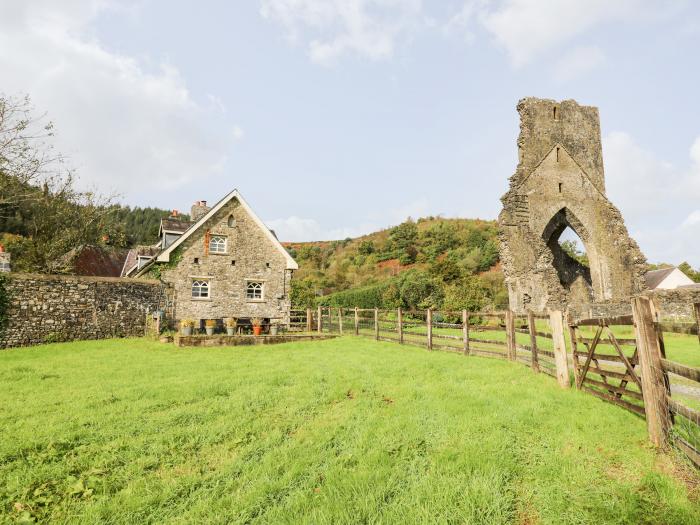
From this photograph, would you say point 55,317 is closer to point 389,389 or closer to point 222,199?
point 222,199

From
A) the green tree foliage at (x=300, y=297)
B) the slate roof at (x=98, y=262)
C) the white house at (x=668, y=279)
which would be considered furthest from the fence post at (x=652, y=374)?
the white house at (x=668, y=279)

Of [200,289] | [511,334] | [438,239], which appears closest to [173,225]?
[200,289]

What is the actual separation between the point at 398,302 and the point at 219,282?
45.4ft

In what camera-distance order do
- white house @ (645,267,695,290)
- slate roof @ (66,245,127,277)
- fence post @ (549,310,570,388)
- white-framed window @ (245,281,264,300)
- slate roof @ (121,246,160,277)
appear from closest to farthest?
fence post @ (549,310,570,388), white-framed window @ (245,281,264,300), slate roof @ (121,246,160,277), slate roof @ (66,245,127,277), white house @ (645,267,695,290)

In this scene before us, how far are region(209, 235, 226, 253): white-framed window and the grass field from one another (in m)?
15.3

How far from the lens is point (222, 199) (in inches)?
905

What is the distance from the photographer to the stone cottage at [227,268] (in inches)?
851

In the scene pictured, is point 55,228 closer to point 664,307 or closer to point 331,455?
point 331,455

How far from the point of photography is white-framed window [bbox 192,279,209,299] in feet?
71.8

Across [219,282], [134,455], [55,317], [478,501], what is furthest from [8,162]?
[478,501]

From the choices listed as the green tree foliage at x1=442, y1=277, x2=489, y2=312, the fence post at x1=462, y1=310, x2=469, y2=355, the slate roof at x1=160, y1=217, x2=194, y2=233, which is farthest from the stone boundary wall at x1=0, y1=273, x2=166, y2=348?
the green tree foliage at x1=442, y1=277, x2=489, y2=312

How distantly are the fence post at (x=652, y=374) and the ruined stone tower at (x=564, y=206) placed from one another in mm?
17621

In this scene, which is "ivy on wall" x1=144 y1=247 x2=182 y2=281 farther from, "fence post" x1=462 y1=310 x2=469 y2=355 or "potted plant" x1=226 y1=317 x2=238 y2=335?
"fence post" x1=462 y1=310 x2=469 y2=355

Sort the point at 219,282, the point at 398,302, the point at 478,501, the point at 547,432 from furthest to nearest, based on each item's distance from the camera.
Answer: the point at 398,302 < the point at 219,282 < the point at 547,432 < the point at 478,501
